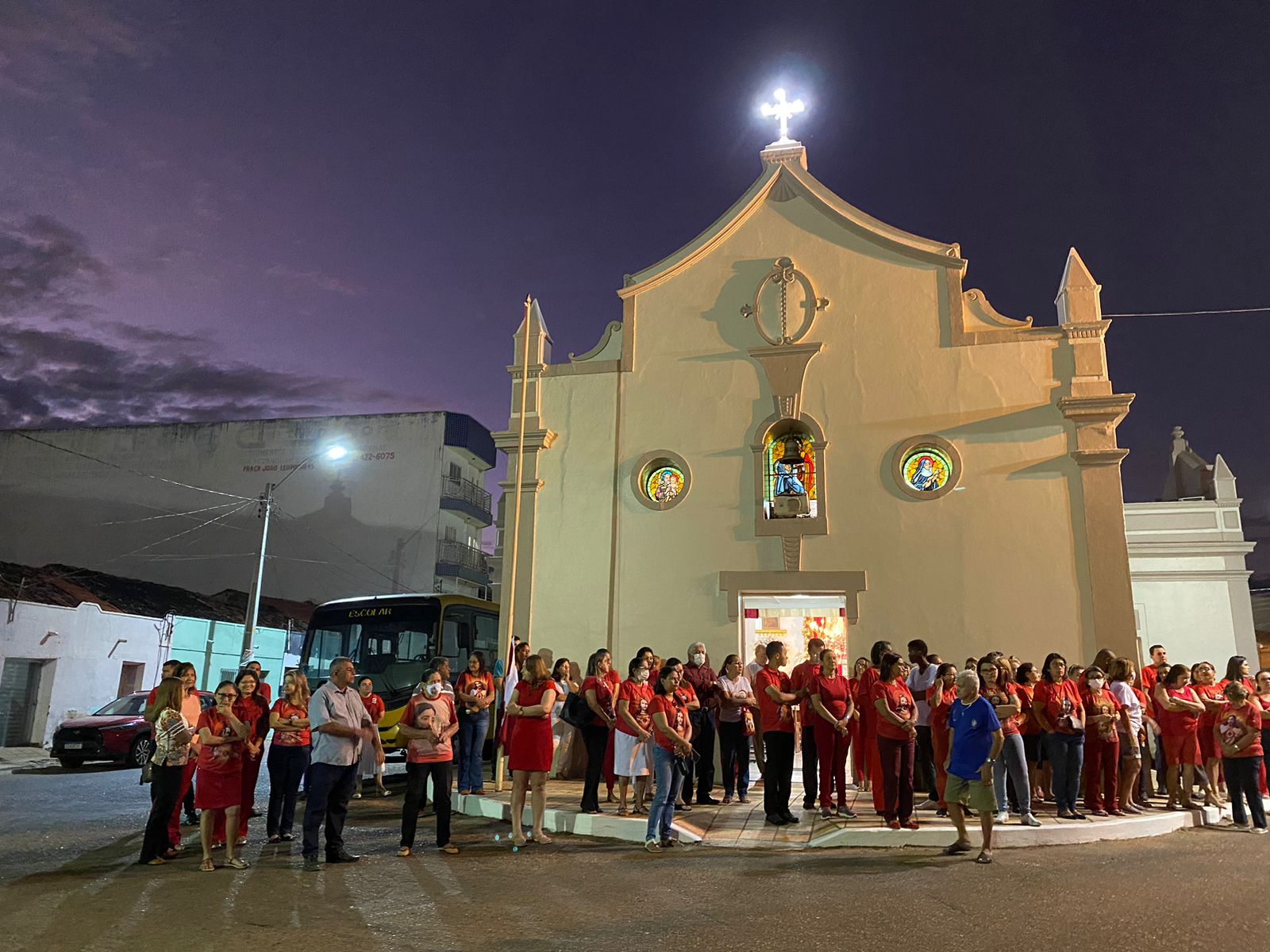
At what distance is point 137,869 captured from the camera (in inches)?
303

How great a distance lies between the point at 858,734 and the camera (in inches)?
448

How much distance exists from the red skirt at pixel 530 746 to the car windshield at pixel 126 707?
41.3ft

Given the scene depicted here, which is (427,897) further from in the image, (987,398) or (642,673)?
(987,398)

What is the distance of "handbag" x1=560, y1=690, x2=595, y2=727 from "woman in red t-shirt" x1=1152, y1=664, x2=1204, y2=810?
22.1 ft

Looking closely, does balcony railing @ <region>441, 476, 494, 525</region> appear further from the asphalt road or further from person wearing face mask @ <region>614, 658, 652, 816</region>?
the asphalt road

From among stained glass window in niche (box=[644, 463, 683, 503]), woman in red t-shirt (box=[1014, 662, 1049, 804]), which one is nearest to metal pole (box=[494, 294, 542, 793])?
stained glass window in niche (box=[644, 463, 683, 503])

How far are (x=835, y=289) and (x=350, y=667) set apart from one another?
10.3 metres

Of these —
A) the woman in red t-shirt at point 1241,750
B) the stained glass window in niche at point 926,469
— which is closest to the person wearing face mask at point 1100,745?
the woman in red t-shirt at point 1241,750

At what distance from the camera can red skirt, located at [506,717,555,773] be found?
881 cm

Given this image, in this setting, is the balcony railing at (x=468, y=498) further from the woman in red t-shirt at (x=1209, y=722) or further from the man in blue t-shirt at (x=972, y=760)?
the man in blue t-shirt at (x=972, y=760)

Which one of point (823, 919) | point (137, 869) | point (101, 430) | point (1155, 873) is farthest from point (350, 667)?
point (101, 430)

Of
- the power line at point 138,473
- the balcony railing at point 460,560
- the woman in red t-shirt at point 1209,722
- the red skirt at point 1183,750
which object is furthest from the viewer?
the power line at point 138,473

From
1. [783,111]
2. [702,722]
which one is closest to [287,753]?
[702,722]

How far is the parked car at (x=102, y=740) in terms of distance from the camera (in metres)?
16.6
